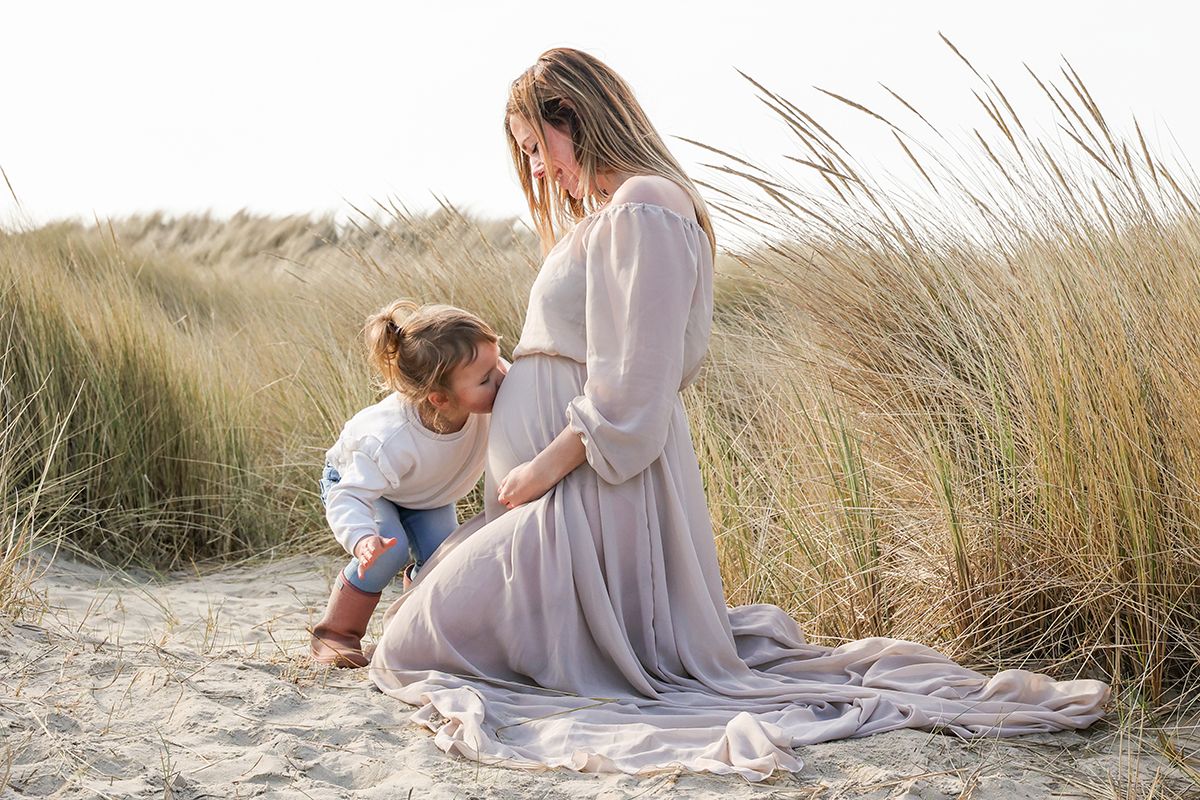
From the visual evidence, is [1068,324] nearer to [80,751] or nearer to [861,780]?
[861,780]

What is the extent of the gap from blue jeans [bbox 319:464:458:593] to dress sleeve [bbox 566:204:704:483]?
24.2 inches

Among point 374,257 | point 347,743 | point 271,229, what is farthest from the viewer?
point 271,229

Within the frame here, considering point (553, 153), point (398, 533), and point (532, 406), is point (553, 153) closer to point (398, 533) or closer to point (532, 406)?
point (532, 406)

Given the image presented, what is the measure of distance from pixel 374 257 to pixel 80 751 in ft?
11.9

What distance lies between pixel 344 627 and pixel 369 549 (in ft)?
1.11

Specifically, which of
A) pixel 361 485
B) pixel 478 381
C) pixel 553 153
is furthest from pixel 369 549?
pixel 553 153

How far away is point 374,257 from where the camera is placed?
18.1ft

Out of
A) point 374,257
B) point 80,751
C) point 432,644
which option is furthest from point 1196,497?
point 374,257

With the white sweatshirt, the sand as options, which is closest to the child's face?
the white sweatshirt

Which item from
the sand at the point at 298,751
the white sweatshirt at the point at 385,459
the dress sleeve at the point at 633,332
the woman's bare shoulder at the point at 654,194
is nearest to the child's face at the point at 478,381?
the white sweatshirt at the point at 385,459

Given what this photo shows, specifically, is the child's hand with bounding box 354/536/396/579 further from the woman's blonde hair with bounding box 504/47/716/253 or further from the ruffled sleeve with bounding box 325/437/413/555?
the woman's blonde hair with bounding box 504/47/716/253

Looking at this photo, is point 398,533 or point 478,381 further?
point 398,533

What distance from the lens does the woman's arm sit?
96.6 inches

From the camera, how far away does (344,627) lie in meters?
2.80
